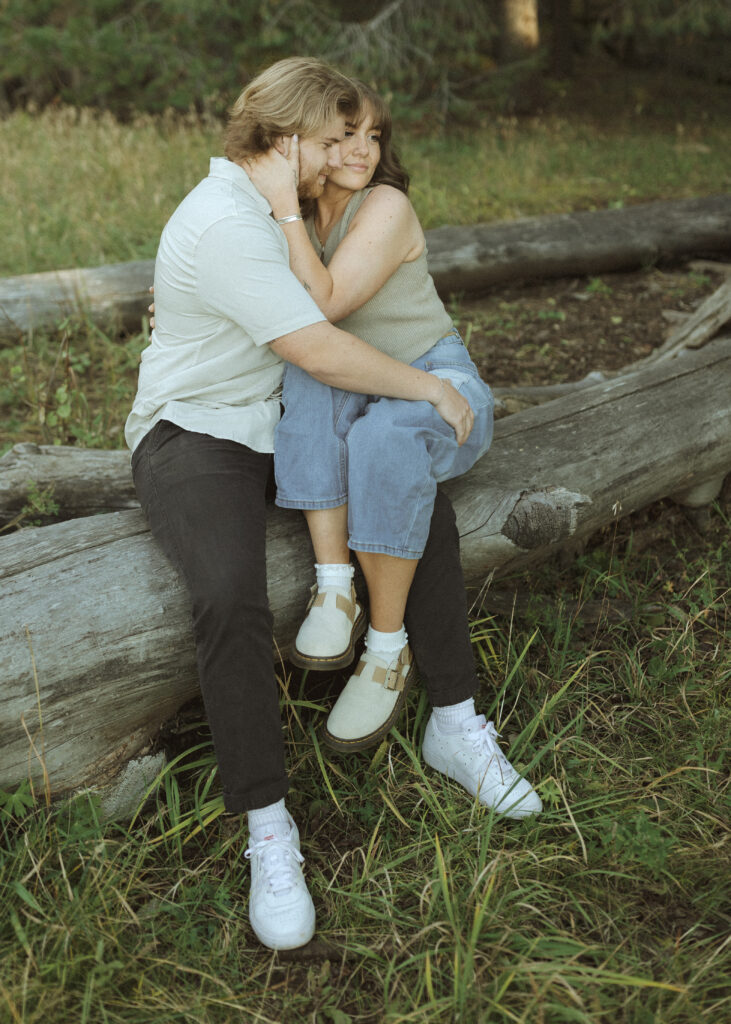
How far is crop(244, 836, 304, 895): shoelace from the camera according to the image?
2.04m

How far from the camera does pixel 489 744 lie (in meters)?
2.41

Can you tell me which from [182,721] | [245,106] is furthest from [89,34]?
[182,721]

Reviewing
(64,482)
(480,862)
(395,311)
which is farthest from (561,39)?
(480,862)

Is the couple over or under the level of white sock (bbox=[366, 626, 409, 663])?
over

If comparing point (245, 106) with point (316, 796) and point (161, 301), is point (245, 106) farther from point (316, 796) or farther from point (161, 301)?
point (316, 796)

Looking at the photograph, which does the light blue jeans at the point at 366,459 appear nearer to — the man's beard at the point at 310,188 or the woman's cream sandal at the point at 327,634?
the woman's cream sandal at the point at 327,634

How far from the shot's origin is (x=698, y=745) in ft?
8.11

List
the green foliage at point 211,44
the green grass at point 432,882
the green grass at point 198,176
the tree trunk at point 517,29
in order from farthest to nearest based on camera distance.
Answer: the tree trunk at point 517,29 → the green foliage at point 211,44 → the green grass at point 198,176 → the green grass at point 432,882

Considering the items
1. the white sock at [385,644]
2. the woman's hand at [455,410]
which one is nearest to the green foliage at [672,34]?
the woman's hand at [455,410]

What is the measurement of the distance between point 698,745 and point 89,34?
13163mm

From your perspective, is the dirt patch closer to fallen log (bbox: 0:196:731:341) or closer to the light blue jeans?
fallen log (bbox: 0:196:731:341)

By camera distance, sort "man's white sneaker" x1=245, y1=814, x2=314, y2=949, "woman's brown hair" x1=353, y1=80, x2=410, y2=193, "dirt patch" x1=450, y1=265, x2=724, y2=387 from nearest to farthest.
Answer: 1. "man's white sneaker" x1=245, y1=814, x2=314, y2=949
2. "woman's brown hair" x1=353, y1=80, x2=410, y2=193
3. "dirt patch" x1=450, y1=265, x2=724, y2=387

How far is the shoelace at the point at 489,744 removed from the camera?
237cm

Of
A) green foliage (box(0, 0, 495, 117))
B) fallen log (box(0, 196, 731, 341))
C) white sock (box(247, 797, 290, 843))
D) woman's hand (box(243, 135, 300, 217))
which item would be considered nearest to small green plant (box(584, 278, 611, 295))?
fallen log (box(0, 196, 731, 341))
